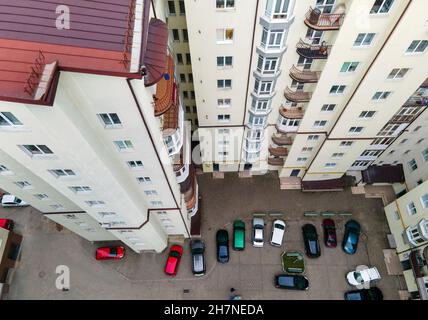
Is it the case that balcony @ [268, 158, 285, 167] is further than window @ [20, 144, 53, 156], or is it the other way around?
balcony @ [268, 158, 285, 167]

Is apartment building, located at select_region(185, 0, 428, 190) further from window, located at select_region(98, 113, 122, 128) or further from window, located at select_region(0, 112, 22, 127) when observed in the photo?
window, located at select_region(0, 112, 22, 127)

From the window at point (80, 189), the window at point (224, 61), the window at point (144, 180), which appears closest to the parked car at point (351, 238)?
the window at point (224, 61)


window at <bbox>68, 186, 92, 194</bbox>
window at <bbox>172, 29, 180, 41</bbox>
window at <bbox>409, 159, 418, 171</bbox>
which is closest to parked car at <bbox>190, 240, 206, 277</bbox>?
window at <bbox>68, 186, 92, 194</bbox>

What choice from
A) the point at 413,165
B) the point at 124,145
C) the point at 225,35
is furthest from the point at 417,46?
the point at 124,145

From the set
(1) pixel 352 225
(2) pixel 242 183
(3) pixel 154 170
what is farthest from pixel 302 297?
(3) pixel 154 170

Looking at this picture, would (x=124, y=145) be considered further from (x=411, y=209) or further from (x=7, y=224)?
(x=411, y=209)

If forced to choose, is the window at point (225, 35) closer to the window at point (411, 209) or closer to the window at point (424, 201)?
the window at point (424, 201)
